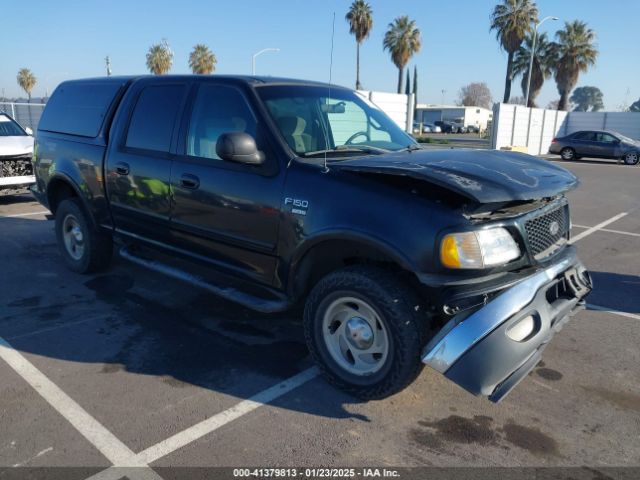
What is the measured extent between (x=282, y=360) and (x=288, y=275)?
2.28 ft

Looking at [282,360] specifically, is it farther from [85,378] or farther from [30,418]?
[30,418]

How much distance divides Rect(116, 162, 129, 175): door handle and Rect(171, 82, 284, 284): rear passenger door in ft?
2.35

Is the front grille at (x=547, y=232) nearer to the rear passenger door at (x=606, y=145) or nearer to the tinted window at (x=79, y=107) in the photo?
the tinted window at (x=79, y=107)

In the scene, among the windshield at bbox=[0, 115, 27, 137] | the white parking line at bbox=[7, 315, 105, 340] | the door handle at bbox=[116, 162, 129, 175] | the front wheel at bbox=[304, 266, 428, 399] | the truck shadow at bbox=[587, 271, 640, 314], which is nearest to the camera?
the front wheel at bbox=[304, 266, 428, 399]

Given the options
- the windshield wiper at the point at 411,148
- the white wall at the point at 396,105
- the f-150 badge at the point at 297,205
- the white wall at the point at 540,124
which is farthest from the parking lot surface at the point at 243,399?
the white wall at the point at 540,124

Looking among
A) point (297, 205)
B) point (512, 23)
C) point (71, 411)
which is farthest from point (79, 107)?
point (512, 23)

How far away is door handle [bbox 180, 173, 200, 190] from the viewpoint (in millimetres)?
3999

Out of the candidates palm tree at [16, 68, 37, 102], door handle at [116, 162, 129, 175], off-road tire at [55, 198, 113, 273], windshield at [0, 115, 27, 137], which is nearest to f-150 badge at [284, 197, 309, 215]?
door handle at [116, 162, 129, 175]

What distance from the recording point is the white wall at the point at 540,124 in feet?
81.9

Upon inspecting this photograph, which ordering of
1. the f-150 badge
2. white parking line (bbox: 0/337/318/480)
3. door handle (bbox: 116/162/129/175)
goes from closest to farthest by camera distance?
white parking line (bbox: 0/337/318/480), the f-150 badge, door handle (bbox: 116/162/129/175)

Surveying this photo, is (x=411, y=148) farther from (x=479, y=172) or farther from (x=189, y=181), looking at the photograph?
(x=189, y=181)

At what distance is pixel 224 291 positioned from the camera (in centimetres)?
396

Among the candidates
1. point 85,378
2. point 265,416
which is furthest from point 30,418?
point 265,416

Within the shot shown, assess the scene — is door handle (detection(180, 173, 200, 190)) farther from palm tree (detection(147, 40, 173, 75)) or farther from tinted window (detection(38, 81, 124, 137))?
palm tree (detection(147, 40, 173, 75))
